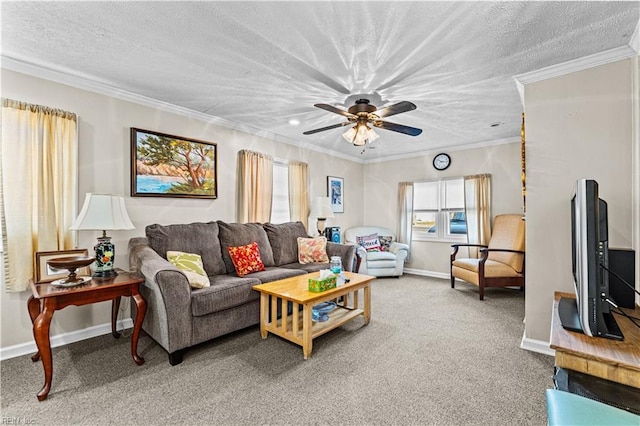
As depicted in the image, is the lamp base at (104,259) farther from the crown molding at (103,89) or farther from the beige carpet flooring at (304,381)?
the crown molding at (103,89)

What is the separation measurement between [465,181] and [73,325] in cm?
561

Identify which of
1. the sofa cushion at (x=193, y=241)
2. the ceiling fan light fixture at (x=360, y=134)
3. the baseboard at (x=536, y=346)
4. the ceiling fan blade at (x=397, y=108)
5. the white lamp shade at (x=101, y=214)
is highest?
the ceiling fan blade at (x=397, y=108)

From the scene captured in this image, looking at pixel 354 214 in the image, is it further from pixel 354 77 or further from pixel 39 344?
pixel 39 344

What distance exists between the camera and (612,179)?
7.20 ft

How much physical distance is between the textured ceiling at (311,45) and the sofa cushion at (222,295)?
1897 mm

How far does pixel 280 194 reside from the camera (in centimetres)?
465

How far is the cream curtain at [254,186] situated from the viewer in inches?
156

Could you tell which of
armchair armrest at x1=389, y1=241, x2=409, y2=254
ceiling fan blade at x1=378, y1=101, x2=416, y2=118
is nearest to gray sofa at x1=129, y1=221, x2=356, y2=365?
armchair armrest at x1=389, y1=241, x2=409, y2=254

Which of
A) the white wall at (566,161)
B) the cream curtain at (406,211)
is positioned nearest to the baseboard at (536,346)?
the white wall at (566,161)

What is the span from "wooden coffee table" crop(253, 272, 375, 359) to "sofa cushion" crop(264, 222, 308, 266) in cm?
90

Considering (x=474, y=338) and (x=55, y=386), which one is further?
(x=474, y=338)

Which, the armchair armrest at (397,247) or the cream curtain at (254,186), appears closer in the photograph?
the cream curtain at (254,186)

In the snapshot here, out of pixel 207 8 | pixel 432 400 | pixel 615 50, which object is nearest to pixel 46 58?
pixel 207 8

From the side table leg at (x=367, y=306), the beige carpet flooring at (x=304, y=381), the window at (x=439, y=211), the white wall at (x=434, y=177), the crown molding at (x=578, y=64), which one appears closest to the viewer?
the beige carpet flooring at (x=304, y=381)
